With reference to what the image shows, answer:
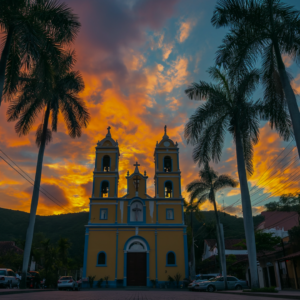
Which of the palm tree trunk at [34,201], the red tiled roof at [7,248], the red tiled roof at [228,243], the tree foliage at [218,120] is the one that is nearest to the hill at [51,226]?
the red tiled roof at [7,248]

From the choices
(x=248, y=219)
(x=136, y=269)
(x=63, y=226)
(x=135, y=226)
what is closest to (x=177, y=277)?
(x=136, y=269)

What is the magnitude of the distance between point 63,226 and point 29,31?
3255 inches

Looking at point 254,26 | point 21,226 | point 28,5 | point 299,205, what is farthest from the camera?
point 21,226

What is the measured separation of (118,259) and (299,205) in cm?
2149

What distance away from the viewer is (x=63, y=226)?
87188 mm

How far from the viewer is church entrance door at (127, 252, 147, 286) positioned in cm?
2927

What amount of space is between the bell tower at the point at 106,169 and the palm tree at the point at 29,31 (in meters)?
19.9

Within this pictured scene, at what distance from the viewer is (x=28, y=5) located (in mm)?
12297

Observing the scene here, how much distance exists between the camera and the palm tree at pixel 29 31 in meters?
11.7

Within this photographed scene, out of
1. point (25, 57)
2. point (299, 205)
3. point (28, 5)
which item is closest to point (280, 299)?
point (25, 57)

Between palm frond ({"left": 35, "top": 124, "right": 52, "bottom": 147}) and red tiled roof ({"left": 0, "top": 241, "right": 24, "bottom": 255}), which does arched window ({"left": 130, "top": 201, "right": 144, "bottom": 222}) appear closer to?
palm frond ({"left": 35, "top": 124, "right": 52, "bottom": 147})

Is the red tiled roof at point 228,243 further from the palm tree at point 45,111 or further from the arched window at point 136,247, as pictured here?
the palm tree at point 45,111

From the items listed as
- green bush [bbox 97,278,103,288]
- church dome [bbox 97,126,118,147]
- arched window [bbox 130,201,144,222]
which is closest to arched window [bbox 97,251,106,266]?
green bush [bbox 97,278,103,288]

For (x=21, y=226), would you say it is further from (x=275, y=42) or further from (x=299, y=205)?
(x=275, y=42)
